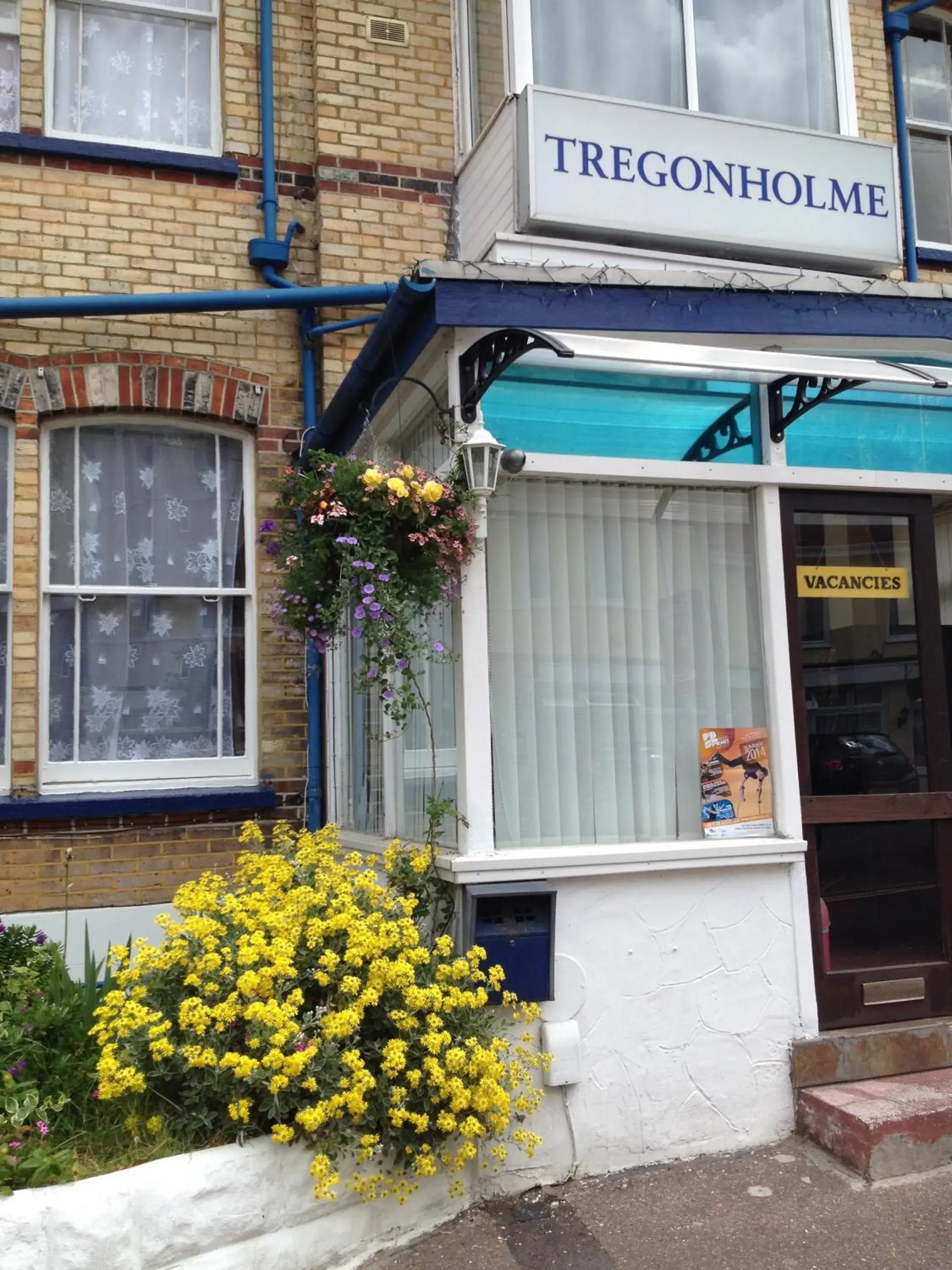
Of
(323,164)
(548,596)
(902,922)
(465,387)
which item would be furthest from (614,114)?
(902,922)

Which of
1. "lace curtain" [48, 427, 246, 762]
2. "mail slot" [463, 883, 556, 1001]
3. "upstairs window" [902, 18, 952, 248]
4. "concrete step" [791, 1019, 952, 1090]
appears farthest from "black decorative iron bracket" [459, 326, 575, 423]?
"upstairs window" [902, 18, 952, 248]

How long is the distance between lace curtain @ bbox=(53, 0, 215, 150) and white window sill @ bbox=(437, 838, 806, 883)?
4.66 meters

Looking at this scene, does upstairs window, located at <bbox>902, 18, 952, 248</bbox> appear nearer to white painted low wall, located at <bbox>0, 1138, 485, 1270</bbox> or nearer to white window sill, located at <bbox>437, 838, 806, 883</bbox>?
white window sill, located at <bbox>437, 838, 806, 883</bbox>

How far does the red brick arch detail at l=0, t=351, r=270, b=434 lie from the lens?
5785 mm

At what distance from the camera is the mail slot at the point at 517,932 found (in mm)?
4125

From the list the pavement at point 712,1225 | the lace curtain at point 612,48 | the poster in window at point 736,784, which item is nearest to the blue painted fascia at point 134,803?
the poster in window at point 736,784

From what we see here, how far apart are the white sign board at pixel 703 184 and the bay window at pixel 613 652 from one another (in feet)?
5.58

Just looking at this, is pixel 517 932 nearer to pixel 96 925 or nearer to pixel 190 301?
pixel 96 925

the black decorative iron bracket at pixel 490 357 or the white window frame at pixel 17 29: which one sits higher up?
the white window frame at pixel 17 29

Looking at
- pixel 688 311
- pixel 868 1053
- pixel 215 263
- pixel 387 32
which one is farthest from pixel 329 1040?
pixel 387 32

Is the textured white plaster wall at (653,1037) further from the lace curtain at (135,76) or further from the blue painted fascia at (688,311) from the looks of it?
the lace curtain at (135,76)

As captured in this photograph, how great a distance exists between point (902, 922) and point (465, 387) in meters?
3.04

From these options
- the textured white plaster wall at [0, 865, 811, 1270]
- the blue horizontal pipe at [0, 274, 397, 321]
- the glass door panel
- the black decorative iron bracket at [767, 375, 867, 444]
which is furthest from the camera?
the blue horizontal pipe at [0, 274, 397, 321]

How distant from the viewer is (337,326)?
20.2 ft
